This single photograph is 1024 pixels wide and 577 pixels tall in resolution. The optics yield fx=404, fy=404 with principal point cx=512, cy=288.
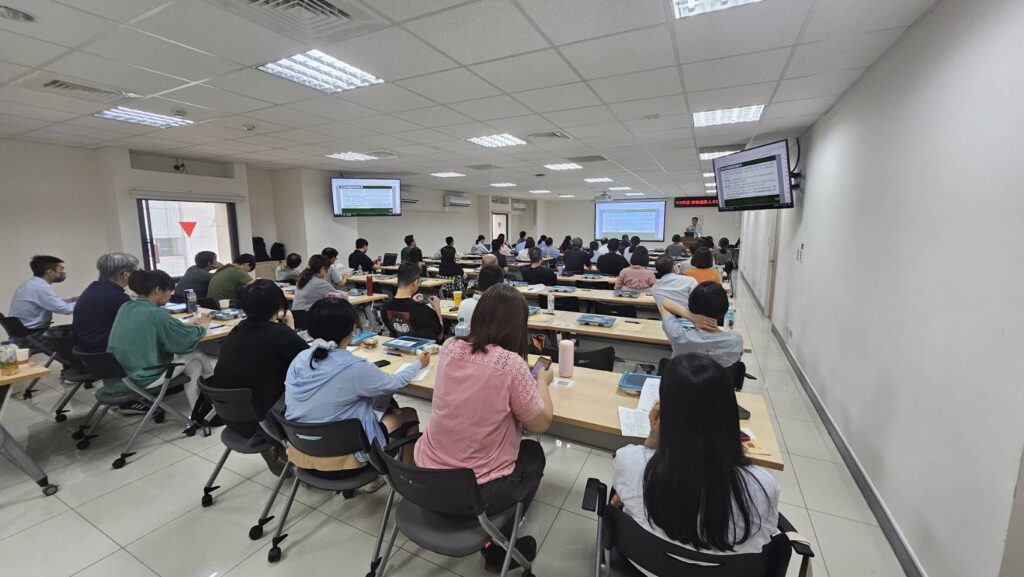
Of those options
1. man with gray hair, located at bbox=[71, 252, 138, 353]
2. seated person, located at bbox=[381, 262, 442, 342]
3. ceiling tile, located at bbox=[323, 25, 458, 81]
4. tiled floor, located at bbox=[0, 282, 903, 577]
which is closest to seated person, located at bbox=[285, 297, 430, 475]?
tiled floor, located at bbox=[0, 282, 903, 577]

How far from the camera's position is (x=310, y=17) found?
234 centimetres

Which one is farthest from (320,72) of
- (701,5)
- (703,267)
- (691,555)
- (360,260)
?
(360,260)

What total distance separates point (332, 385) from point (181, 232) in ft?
24.6

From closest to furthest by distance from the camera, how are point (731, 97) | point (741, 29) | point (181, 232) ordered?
point (741, 29), point (731, 97), point (181, 232)

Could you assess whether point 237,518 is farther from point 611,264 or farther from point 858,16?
point 611,264

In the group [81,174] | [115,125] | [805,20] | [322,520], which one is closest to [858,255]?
[805,20]

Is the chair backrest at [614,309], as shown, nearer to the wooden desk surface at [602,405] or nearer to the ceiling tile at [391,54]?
the wooden desk surface at [602,405]

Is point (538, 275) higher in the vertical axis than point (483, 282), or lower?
lower

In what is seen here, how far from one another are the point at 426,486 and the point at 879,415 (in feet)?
8.79

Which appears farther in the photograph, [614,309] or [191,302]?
[614,309]

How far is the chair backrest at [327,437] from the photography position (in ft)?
5.74

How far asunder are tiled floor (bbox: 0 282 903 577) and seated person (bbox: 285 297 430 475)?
556mm

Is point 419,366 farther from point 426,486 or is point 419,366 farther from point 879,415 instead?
point 879,415

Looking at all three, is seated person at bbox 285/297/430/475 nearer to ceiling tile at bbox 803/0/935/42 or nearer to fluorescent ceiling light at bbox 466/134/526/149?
ceiling tile at bbox 803/0/935/42
